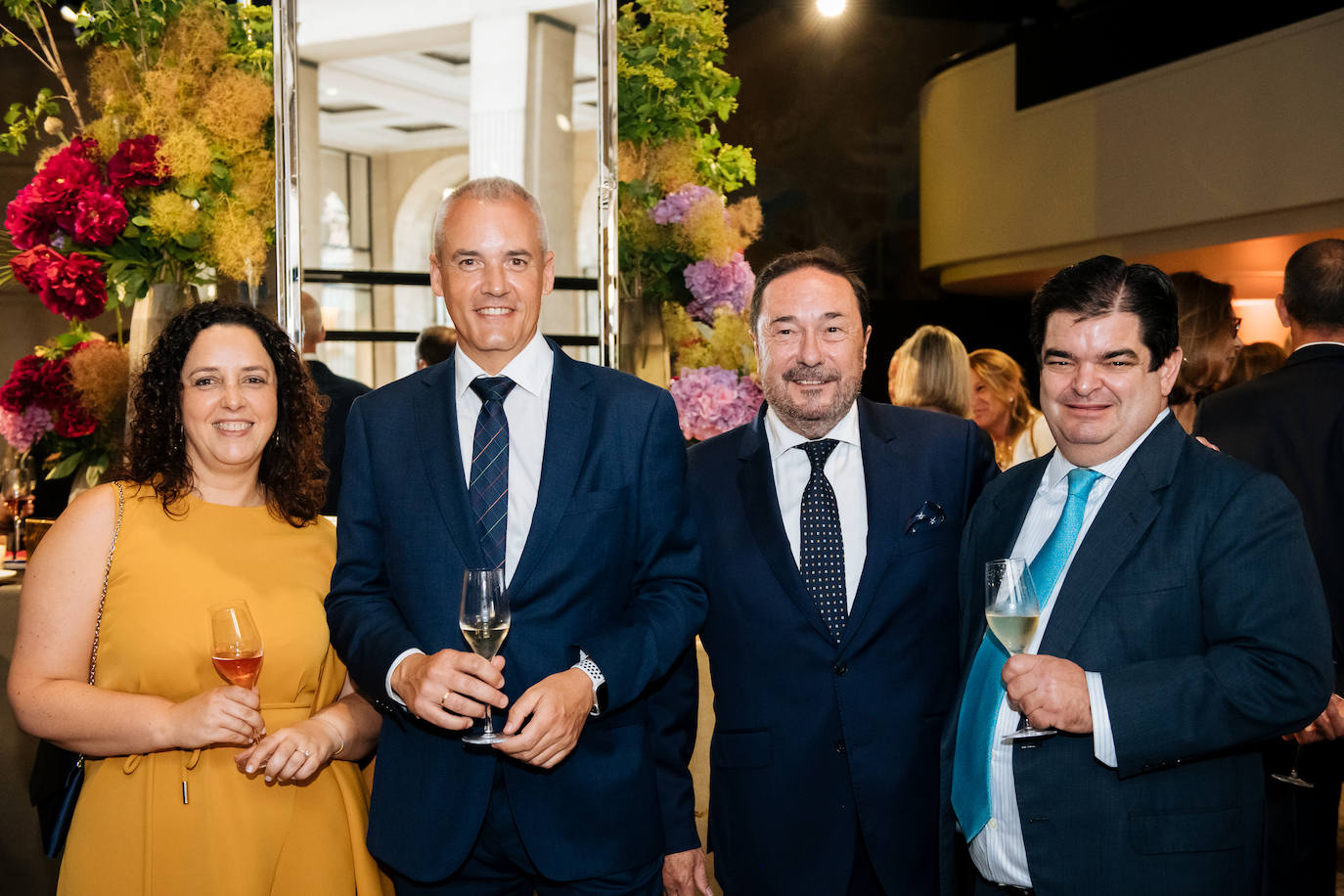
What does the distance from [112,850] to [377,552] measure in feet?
2.24

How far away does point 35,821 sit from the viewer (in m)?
2.96

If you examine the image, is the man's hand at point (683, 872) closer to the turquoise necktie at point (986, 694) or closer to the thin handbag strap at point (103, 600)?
the turquoise necktie at point (986, 694)

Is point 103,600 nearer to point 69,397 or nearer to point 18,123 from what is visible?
point 69,397

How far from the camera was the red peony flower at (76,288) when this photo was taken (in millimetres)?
2908

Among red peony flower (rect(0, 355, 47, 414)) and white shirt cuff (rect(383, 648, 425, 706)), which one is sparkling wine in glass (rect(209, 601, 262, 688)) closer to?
white shirt cuff (rect(383, 648, 425, 706))

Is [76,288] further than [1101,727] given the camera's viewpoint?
Yes

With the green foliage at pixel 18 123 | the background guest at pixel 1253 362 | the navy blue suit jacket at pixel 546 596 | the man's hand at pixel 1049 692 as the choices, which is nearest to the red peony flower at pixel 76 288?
the green foliage at pixel 18 123

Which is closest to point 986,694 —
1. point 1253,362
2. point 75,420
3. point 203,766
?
point 203,766

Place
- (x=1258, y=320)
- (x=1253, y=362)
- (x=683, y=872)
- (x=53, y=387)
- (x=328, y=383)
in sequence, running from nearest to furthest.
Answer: (x=683, y=872), (x=53, y=387), (x=328, y=383), (x=1253, y=362), (x=1258, y=320)

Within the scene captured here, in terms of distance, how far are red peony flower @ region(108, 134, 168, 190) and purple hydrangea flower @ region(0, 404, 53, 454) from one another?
26.4 inches

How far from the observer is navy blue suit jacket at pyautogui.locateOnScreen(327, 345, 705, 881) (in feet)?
5.77

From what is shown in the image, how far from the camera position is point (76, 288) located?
2924 mm

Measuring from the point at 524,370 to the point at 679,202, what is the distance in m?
1.61

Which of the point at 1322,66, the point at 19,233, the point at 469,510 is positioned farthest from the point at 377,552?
the point at 1322,66
